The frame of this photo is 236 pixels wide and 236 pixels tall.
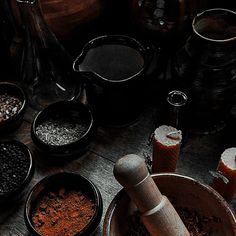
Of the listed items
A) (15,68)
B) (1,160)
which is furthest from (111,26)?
(1,160)

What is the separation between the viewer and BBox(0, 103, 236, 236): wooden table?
1.16m

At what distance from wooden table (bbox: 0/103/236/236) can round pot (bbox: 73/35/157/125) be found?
0.05m

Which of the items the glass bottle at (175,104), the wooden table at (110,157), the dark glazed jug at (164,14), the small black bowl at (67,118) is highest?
the dark glazed jug at (164,14)

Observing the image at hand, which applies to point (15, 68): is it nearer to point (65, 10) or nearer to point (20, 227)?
point (65, 10)

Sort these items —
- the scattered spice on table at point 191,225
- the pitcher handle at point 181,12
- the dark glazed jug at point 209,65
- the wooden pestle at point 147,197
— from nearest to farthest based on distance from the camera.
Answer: the wooden pestle at point 147,197
the scattered spice on table at point 191,225
the dark glazed jug at point 209,65
the pitcher handle at point 181,12

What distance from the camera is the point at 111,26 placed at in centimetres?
157

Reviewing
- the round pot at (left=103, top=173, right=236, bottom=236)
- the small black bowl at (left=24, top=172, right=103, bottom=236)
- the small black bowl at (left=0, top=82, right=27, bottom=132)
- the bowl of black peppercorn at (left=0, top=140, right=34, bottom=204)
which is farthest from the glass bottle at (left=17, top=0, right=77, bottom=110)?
the round pot at (left=103, top=173, right=236, bottom=236)

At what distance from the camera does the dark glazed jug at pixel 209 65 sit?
1108mm

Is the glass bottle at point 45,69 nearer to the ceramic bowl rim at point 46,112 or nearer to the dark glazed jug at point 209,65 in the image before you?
the ceramic bowl rim at point 46,112

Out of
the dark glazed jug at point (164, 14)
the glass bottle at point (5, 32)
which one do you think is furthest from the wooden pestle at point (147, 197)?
the glass bottle at point (5, 32)

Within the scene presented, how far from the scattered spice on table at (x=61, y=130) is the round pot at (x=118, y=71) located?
0.08 metres

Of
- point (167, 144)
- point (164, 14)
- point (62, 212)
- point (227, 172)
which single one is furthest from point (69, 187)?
point (164, 14)

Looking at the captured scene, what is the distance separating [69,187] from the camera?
114 cm

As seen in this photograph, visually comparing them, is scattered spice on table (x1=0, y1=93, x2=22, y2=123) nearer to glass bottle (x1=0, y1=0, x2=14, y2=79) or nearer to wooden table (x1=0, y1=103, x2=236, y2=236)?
wooden table (x1=0, y1=103, x2=236, y2=236)
